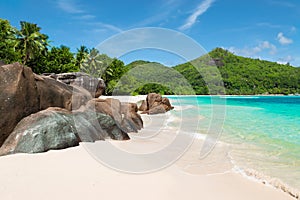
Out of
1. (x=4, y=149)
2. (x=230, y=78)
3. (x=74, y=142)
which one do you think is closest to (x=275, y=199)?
(x=74, y=142)

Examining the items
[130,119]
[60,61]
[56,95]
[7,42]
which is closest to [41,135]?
[56,95]

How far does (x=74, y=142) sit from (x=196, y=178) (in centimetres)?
236

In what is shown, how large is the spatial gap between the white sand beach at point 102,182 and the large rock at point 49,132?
0.18 meters

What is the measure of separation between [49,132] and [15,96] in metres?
1.01

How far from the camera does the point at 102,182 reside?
322 cm

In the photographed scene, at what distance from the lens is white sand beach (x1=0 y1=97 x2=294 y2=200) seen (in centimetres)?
290

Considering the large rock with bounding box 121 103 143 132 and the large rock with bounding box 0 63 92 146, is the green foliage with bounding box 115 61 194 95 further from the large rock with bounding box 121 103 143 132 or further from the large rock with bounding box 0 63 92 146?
the large rock with bounding box 0 63 92 146

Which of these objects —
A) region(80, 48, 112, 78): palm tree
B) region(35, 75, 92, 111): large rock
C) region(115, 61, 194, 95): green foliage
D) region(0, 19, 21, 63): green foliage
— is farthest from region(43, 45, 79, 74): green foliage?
region(35, 75, 92, 111): large rock

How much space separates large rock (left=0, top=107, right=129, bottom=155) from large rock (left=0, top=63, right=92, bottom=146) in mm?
193

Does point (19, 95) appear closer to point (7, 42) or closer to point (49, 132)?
point (49, 132)

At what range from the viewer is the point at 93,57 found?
42344 mm

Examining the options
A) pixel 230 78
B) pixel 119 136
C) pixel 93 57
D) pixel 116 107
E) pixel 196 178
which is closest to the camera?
pixel 196 178

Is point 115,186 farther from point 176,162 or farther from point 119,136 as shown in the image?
point 119,136

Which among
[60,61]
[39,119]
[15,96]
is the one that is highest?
[60,61]
